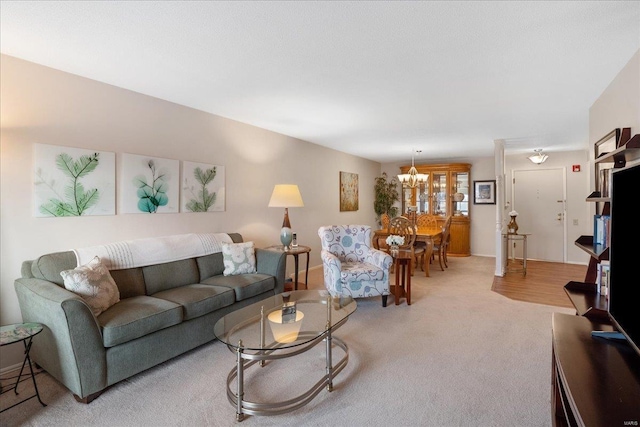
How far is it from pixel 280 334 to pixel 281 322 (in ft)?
0.70

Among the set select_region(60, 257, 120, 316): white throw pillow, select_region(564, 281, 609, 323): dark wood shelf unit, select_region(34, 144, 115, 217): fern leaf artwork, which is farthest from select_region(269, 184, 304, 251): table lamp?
select_region(564, 281, 609, 323): dark wood shelf unit

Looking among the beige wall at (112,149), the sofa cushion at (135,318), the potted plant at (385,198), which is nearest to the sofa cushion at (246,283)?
the sofa cushion at (135,318)

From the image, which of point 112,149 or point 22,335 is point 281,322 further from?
point 112,149

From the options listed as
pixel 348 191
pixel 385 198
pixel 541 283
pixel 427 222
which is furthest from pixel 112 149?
pixel 385 198

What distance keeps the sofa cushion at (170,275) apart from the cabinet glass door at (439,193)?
19.5 feet

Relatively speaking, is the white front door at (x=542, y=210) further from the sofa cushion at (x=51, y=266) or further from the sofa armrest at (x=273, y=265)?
the sofa cushion at (x=51, y=266)

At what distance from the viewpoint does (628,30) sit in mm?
2057

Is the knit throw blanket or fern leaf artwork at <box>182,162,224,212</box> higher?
fern leaf artwork at <box>182,162,224,212</box>

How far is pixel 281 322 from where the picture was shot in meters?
2.42

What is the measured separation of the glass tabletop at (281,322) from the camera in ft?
6.82

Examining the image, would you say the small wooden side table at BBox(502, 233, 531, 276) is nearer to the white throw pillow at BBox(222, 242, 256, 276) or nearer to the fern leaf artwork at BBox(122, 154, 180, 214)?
the white throw pillow at BBox(222, 242, 256, 276)

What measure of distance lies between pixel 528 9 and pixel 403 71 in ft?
3.16

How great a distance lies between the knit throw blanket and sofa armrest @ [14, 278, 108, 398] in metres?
0.51

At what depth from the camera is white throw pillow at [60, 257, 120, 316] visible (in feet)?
7.47
